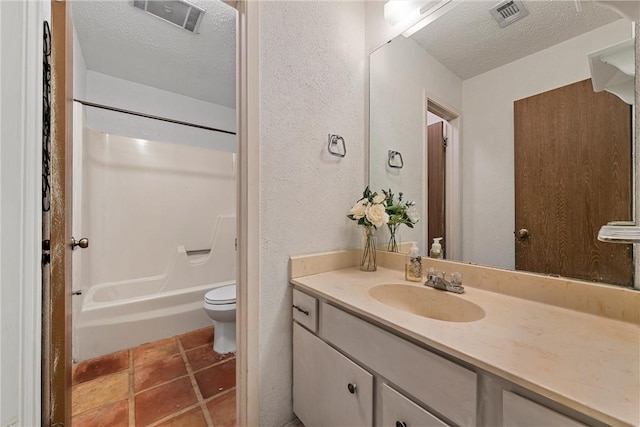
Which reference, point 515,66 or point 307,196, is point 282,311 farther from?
point 515,66

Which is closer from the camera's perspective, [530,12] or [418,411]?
[418,411]

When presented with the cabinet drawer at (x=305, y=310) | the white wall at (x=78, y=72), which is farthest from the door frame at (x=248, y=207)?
the white wall at (x=78, y=72)

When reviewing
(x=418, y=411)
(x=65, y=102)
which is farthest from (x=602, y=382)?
(x=65, y=102)

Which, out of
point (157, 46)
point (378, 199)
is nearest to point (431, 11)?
point (378, 199)

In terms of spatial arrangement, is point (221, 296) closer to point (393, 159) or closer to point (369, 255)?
point (369, 255)

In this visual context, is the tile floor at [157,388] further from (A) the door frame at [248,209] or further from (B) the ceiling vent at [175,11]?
(B) the ceiling vent at [175,11]

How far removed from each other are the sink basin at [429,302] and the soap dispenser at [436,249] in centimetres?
23

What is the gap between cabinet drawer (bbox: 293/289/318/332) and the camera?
979 millimetres

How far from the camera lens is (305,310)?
40.7 inches

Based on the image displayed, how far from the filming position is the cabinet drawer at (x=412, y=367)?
551 mm

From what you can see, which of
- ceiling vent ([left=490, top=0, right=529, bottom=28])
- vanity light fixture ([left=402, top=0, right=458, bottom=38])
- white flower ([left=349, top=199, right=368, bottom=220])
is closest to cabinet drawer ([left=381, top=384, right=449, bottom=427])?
white flower ([left=349, top=199, right=368, bottom=220])

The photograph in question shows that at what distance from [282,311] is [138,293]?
1882mm

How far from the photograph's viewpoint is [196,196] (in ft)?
8.63

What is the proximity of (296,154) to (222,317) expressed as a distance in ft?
4.31
